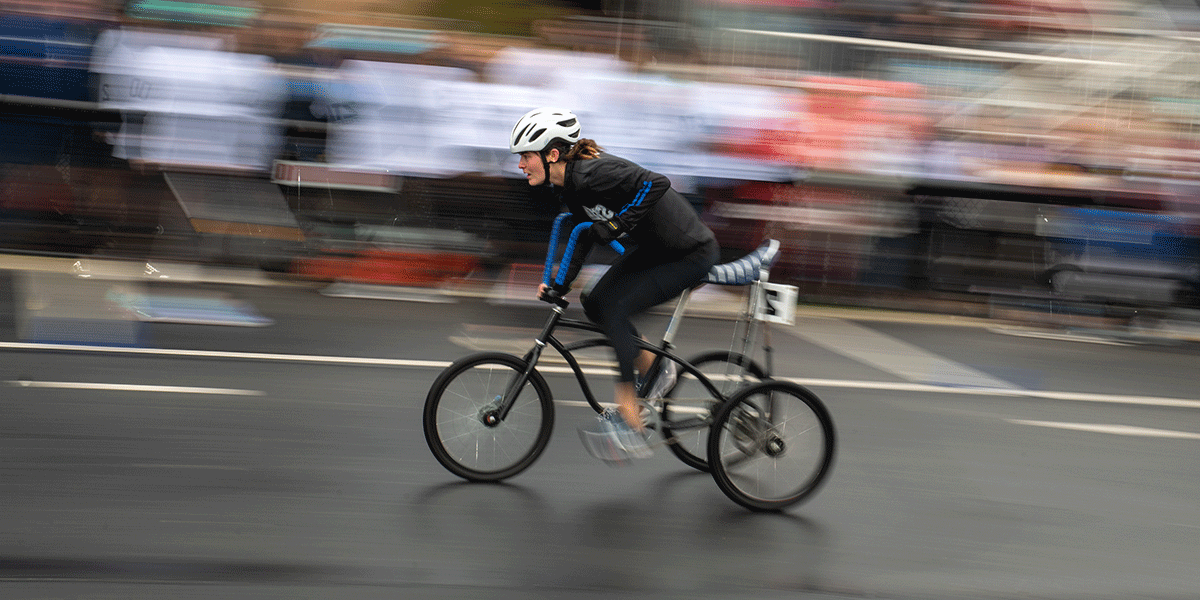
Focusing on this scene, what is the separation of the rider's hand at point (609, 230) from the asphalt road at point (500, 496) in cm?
115

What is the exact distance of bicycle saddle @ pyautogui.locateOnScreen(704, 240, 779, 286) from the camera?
5559mm

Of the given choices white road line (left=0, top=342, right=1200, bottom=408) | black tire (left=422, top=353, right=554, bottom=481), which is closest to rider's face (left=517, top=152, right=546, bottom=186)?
black tire (left=422, top=353, right=554, bottom=481)

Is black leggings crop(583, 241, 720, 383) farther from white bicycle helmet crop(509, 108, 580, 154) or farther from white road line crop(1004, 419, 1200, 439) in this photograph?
white road line crop(1004, 419, 1200, 439)

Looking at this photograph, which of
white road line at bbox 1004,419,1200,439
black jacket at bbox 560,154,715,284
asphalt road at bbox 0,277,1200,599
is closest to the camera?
asphalt road at bbox 0,277,1200,599

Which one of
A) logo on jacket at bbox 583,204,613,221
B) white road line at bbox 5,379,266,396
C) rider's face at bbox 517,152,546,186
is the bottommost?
white road line at bbox 5,379,266,396

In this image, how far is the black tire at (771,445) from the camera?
5523 mm

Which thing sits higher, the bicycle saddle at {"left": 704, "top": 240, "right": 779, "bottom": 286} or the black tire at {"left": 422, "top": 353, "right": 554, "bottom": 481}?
the bicycle saddle at {"left": 704, "top": 240, "right": 779, "bottom": 286}

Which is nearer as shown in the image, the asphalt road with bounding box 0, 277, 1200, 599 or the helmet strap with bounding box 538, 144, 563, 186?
the asphalt road with bounding box 0, 277, 1200, 599

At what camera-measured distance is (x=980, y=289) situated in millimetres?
12820

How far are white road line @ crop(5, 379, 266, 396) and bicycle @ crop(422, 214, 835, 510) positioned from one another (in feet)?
6.55

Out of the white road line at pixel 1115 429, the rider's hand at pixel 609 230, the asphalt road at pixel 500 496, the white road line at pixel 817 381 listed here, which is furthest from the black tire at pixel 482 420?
the white road line at pixel 1115 429

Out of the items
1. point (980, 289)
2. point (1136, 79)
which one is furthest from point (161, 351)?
point (1136, 79)

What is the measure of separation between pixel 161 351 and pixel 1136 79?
10470 mm

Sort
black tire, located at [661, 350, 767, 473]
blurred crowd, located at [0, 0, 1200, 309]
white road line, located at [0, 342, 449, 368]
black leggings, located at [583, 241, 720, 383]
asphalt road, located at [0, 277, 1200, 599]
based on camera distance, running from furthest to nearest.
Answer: blurred crowd, located at [0, 0, 1200, 309]
white road line, located at [0, 342, 449, 368]
black tire, located at [661, 350, 767, 473]
black leggings, located at [583, 241, 720, 383]
asphalt road, located at [0, 277, 1200, 599]
